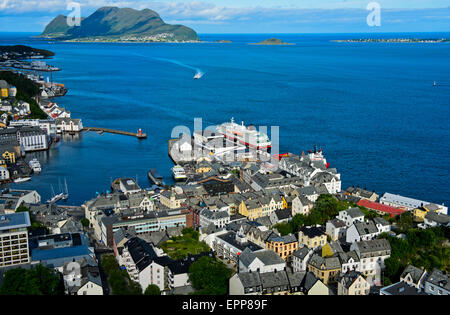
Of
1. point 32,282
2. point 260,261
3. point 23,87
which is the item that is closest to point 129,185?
point 260,261

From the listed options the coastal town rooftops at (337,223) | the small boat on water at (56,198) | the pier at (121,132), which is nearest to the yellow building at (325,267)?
the coastal town rooftops at (337,223)

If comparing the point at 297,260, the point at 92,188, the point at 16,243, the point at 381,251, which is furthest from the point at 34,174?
the point at 381,251

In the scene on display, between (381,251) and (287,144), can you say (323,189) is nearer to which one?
(381,251)

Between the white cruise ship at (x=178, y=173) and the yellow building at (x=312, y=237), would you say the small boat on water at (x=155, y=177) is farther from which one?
the yellow building at (x=312, y=237)

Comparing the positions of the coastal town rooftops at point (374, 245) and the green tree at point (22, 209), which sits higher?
the green tree at point (22, 209)

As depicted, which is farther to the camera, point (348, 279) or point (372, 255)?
point (372, 255)

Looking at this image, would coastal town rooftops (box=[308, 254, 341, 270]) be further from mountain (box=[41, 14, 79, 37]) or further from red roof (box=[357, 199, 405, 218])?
mountain (box=[41, 14, 79, 37])

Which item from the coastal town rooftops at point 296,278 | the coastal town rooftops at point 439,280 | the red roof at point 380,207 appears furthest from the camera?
the red roof at point 380,207

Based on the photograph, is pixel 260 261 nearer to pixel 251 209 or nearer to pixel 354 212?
pixel 251 209
